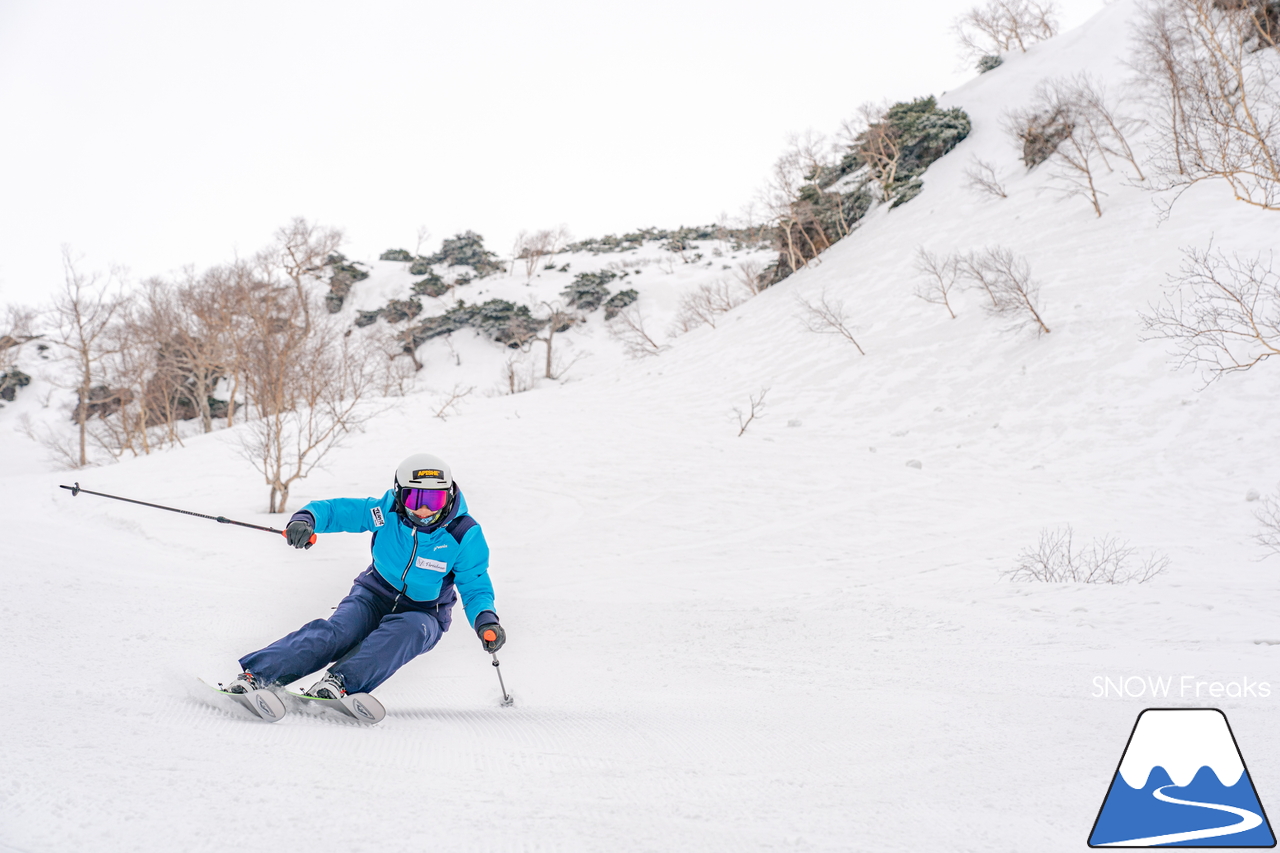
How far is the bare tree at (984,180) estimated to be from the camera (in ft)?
70.7

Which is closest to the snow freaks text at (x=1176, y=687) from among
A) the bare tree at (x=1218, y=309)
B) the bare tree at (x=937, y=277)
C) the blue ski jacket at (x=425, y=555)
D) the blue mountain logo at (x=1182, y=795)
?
the blue mountain logo at (x=1182, y=795)

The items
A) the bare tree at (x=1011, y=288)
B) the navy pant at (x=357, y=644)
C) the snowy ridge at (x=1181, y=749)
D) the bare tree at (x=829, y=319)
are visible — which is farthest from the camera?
the bare tree at (x=829, y=319)

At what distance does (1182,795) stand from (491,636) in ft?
8.68

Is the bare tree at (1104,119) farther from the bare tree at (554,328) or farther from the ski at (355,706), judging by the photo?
the ski at (355,706)

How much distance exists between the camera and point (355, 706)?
2514mm

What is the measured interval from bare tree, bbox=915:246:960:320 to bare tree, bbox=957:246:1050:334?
42.4 inches

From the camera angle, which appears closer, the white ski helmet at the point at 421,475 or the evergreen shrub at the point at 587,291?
the white ski helmet at the point at 421,475

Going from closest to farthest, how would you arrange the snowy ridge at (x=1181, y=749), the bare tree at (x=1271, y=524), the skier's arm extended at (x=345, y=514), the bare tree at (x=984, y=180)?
1. the snowy ridge at (x=1181, y=749)
2. the skier's arm extended at (x=345, y=514)
3. the bare tree at (x=1271, y=524)
4. the bare tree at (x=984, y=180)

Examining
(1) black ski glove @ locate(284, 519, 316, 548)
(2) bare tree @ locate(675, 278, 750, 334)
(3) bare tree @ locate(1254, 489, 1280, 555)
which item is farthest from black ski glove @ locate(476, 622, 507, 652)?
(2) bare tree @ locate(675, 278, 750, 334)

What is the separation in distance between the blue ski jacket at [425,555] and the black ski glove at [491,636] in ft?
0.40

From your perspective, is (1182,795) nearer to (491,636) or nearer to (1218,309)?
(491,636)

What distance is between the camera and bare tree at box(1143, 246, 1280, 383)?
35.3ft

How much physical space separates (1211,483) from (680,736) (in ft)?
34.2

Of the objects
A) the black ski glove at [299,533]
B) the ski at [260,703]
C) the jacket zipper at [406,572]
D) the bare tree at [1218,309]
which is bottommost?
the ski at [260,703]
